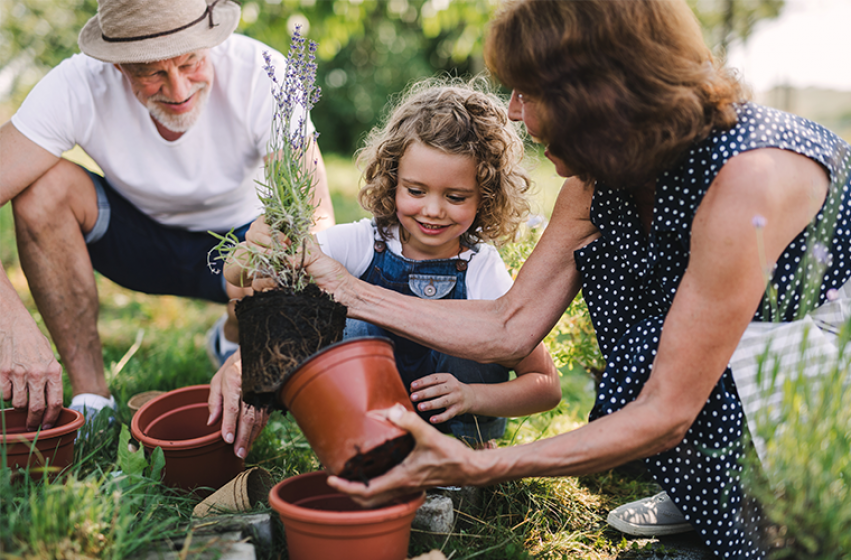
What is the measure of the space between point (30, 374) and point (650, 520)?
6.73 ft

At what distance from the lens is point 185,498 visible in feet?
6.11

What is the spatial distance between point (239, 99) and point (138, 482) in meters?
1.77

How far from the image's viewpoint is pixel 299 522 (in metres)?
1.51

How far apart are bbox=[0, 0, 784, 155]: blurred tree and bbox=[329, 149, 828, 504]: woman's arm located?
498 cm

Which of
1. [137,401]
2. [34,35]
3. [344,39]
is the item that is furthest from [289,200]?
[34,35]

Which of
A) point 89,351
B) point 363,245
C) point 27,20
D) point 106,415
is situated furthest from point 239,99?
point 27,20

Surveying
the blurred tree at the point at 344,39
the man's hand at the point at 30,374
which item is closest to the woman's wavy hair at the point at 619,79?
the man's hand at the point at 30,374

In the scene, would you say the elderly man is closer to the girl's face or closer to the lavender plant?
the girl's face

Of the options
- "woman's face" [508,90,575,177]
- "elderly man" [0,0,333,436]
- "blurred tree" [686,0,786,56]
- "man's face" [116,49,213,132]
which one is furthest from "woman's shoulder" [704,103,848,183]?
"blurred tree" [686,0,786,56]

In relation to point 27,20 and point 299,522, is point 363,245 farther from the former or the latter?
point 27,20

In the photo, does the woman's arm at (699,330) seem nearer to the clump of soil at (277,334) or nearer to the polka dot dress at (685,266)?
the polka dot dress at (685,266)

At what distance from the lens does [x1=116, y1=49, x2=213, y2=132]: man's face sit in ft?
8.38

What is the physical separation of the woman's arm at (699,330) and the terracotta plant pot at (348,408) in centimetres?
6

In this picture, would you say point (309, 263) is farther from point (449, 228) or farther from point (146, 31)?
point (146, 31)
